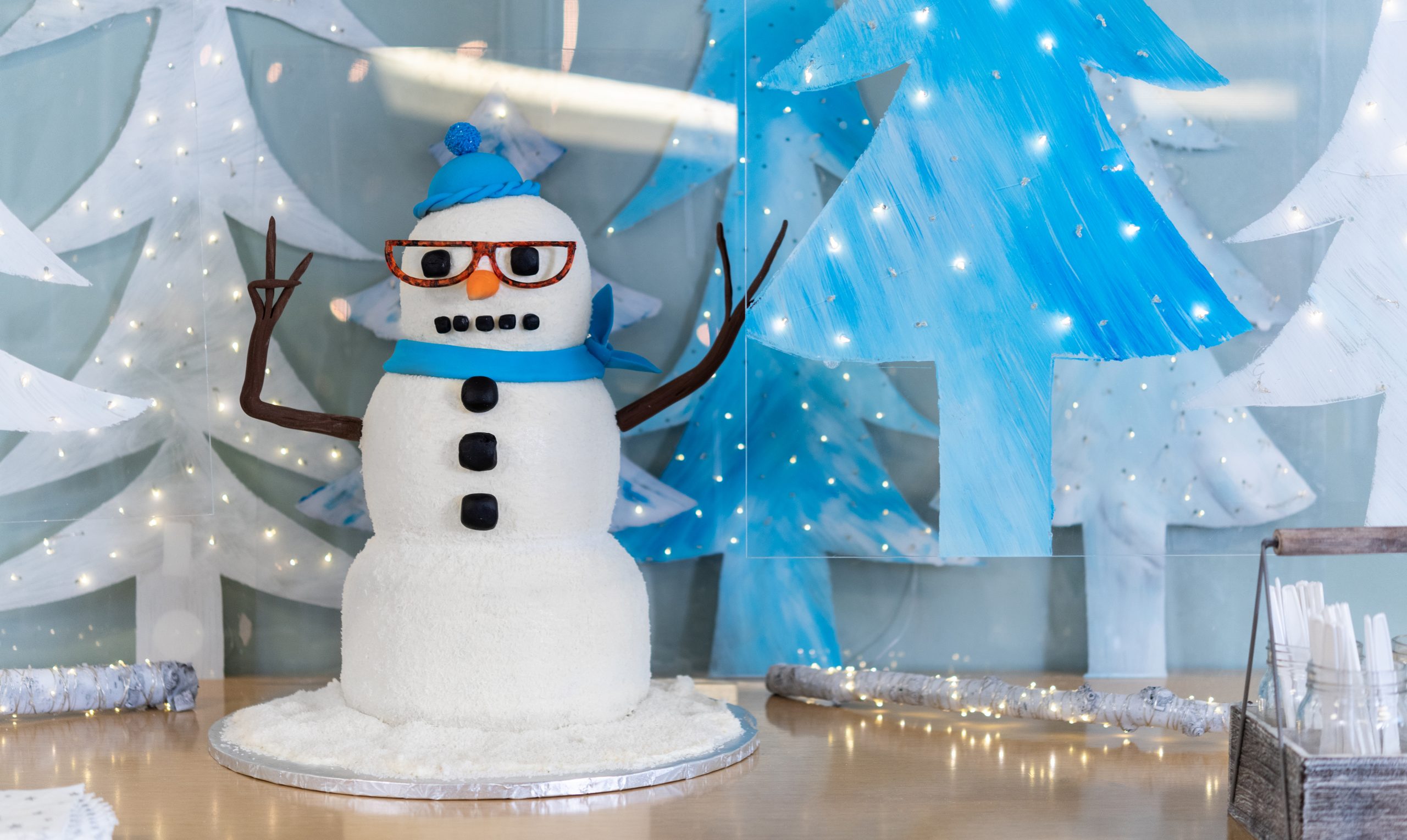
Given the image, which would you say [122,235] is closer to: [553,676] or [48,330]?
[48,330]

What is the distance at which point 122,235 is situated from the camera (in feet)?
6.07

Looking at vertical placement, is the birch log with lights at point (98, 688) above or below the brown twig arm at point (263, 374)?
below

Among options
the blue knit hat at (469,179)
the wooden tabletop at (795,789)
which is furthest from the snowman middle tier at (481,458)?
the wooden tabletop at (795,789)

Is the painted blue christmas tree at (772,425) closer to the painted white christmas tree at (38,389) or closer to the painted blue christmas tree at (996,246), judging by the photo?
the painted blue christmas tree at (996,246)

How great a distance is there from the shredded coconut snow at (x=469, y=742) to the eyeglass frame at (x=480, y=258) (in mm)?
549

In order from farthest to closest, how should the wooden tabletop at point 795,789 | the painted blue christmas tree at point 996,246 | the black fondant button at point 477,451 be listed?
the painted blue christmas tree at point 996,246
the black fondant button at point 477,451
the wooden tabletop at point 795,789

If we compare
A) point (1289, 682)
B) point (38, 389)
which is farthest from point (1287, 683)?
point (38, 389)

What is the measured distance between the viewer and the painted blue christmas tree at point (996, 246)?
1.64 meters

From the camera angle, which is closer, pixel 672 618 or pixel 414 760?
pixel 414 760

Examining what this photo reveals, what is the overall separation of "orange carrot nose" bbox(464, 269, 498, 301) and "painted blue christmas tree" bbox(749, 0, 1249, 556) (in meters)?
0.41

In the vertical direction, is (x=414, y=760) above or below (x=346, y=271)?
below

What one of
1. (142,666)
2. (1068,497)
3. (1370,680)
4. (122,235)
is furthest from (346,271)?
(1370,680)

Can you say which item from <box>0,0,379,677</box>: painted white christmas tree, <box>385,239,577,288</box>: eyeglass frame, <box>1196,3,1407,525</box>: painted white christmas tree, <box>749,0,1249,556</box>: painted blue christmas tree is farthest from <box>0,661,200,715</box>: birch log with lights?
<box>1196,3,1407,525</box>: painted white christmas tree

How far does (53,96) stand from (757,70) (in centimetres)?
113
